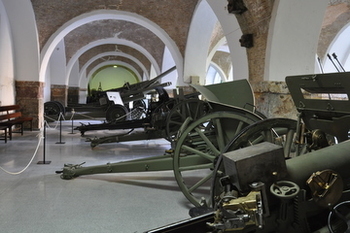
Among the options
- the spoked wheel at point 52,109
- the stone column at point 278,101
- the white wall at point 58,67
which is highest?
the white wall at point 58,67

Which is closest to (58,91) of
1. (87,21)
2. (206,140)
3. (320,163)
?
(87,21)

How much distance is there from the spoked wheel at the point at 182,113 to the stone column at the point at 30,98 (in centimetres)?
538

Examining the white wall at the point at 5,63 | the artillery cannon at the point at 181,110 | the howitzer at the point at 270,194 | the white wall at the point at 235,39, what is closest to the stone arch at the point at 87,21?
the white wall at the point at 5,63

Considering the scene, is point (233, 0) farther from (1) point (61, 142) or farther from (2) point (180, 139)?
(1) point (61, 142)

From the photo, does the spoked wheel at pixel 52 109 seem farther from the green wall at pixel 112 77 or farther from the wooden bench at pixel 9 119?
the green wall at pixel 112 77

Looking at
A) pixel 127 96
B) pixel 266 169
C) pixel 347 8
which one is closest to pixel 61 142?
pixel 127 96

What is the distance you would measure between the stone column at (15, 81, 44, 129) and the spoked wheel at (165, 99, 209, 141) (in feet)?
17.7

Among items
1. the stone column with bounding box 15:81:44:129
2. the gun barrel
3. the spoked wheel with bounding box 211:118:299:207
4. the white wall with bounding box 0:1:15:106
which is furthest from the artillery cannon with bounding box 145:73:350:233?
the stone column with bounding box 15:81:44:129

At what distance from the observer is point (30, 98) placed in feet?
30.5

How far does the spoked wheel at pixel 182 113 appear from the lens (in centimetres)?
558

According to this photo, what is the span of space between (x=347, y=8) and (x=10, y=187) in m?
11.4

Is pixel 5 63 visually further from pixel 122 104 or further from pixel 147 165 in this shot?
pixel 147 165

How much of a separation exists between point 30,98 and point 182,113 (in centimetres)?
591

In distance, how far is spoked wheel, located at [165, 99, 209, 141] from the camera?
5.58 meters
